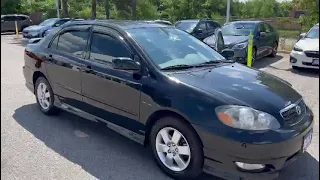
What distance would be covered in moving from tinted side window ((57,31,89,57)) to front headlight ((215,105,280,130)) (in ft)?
7.23

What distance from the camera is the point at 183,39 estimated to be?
158 inches

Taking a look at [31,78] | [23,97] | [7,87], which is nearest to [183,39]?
[31,78]

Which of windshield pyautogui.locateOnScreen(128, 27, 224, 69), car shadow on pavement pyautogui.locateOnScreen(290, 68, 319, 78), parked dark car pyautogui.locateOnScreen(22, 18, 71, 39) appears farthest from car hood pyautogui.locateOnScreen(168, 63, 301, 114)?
parked dark car pyautogui.locateOnScreen(22, 18, 71, 39)

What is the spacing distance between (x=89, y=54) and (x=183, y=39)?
1.23m

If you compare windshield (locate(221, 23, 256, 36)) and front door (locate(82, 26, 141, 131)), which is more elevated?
windshield (locate(221, 23, 256, 36))

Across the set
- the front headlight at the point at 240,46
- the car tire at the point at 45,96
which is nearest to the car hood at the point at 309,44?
the front headlight at the point at 240,46

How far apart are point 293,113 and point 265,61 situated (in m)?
7.91

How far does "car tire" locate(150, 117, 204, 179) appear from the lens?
2846mm

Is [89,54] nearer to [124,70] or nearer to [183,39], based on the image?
[124,70]

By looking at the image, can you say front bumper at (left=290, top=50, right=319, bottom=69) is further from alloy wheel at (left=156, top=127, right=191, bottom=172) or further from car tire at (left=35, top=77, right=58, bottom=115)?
car tire at (left=35, top=77, right=58, bottom=115)

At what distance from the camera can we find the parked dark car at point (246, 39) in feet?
27.6

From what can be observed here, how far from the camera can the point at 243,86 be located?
9.98 feet

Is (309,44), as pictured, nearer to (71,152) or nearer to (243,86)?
(243,86)

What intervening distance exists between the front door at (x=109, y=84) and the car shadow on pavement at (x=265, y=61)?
6567 mm
